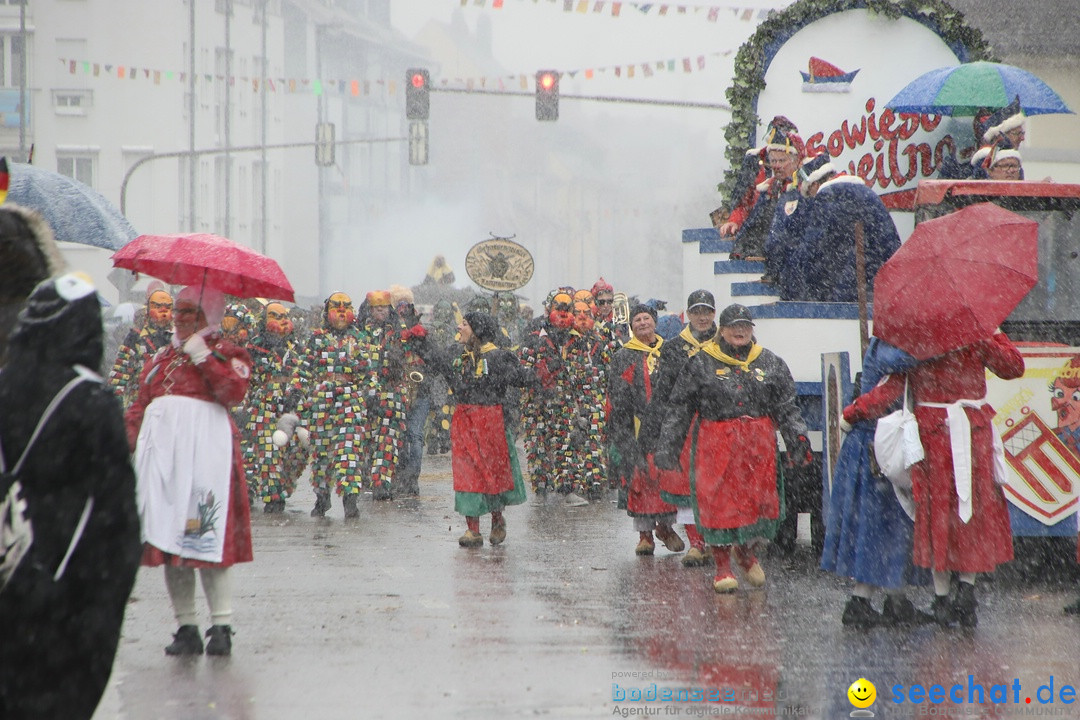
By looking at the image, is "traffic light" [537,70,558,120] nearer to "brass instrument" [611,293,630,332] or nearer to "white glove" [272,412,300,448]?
"brass instrument" [611,293,630,332]

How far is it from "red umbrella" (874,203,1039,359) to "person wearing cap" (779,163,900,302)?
3.05 m

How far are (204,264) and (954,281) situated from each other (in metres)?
3.72

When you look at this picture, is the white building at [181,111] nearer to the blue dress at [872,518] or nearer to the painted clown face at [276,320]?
the painted clown face at [276,320]

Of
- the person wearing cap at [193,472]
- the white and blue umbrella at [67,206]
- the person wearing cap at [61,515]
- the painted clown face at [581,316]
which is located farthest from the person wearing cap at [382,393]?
the person wearing cap at [61,515]

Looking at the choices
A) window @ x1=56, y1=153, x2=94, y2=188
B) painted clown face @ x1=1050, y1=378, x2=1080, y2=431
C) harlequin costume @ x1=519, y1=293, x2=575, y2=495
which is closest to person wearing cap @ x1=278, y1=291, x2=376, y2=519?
harlequin costume @ x1=519, y1=293, x2=575, y2=495

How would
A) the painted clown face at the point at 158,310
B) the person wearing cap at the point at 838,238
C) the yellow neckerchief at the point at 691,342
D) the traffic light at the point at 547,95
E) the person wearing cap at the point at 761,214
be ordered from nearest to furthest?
the yellow neckerchief at the point at 691,342
the person wearing cap at the point at 838,238
the person wearing cap at the point at 761,214
the painted clown face at the point at 158,310
the traffic light at the point at 547,95

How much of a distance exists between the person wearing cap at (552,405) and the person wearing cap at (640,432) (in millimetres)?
3749

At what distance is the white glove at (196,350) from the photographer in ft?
25.3

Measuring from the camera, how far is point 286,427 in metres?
14.4

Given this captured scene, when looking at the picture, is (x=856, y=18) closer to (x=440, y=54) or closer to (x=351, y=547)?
(x=351, y=547)

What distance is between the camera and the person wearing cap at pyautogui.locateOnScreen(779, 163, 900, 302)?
11.2 m

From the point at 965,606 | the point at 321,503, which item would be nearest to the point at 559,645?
the point at 965,606

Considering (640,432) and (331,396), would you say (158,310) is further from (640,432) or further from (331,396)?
(640,432)

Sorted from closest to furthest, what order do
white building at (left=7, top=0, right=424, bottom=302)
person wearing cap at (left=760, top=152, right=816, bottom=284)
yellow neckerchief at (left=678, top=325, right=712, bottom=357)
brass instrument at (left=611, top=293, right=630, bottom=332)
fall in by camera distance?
yellow neckerchief at (left=678, top=325, right=712, bottom=357), person wearing cap at (left=760, top=152, right=816, bottom=284), brass instrument at (left=611, top=293, right=630, bottom=332), white building at (left=7, top=0, right=424, bottom=302)
